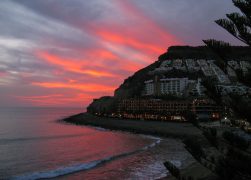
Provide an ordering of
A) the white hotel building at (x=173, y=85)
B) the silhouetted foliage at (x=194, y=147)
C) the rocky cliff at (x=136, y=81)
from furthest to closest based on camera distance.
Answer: the white hotel building at (x=173, y=85)
the rocky cliff at (x=136, y=81)
the silhouetted foliage at (x=194, y=147)

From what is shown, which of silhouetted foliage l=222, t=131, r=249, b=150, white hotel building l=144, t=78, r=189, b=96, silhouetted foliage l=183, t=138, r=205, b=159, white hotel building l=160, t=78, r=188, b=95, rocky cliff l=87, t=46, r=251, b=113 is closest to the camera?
silhouetted foliage l=222, t=131, r=249, b=150

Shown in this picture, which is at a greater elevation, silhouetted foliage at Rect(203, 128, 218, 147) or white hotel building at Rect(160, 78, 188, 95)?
white hotel building at Rect(160, 78, 188, 95)

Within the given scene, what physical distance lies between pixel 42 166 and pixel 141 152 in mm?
8576

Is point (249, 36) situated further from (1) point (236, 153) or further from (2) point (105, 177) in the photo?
(2) point (105, 177)

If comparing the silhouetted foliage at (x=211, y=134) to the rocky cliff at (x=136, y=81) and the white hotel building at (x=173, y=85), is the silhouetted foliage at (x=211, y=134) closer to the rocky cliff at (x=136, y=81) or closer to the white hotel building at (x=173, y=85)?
the rocky cliff at (x=136, y=81)

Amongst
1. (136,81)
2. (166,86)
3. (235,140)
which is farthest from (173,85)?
(235,140)

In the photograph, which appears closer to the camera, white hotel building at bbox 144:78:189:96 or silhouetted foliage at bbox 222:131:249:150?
silhouetted foliage at bbox 222:131:249:150

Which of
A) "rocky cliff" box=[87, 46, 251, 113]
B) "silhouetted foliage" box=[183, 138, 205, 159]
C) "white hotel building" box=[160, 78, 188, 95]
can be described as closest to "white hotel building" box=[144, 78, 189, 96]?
"white hotel building" box=[160, 78, 188, 95]

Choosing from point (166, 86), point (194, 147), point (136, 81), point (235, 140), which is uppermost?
point (136, 81)

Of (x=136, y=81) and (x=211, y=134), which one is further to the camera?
(x=136, y=81)

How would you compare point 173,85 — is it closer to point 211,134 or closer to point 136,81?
point 136,81

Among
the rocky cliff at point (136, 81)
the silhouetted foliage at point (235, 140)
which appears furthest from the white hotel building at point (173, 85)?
the silhouetted foliage at point (235, 140)

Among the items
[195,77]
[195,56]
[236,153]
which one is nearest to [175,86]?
[195,77]

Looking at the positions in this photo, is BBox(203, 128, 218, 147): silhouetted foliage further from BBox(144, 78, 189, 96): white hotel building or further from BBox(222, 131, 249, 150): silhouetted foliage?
BBox(144, 78, 189, 96): white hotel building
